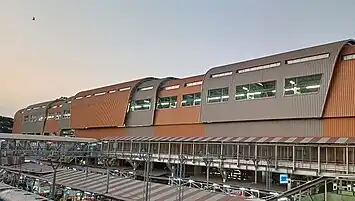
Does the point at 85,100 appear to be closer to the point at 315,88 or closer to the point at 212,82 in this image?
the point at 212,82

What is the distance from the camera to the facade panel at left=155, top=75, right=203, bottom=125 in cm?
4738

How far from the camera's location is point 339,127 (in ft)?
105

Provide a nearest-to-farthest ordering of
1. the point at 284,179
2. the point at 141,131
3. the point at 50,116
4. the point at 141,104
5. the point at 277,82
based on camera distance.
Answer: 1. the point at 284,179
2. the point at 277,82
3. the point at 141,131
4. the point at 141,104
5. the point at 50,116

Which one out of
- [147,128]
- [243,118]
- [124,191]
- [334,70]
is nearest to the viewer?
[124,191]

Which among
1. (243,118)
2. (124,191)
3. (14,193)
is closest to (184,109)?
(243,118)

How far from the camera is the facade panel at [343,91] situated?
31484 mm

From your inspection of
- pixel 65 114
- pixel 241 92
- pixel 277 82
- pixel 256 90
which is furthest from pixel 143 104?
pixel 65 114

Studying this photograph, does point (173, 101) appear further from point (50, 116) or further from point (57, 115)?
point (50, 116)

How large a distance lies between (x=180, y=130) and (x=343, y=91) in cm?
2265

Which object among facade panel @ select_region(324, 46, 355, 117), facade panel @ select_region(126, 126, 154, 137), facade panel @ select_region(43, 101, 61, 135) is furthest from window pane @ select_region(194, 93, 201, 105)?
facade panel @ select_region(43, 101, 61, 135)

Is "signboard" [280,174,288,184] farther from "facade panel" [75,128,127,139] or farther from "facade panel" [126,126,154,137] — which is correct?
"facade panel" [75,128,127,139]

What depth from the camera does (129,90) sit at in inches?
2388

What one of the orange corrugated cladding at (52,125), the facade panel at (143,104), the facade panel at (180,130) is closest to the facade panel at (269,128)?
the facade panel at (180,130)

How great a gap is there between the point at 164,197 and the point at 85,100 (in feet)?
166
